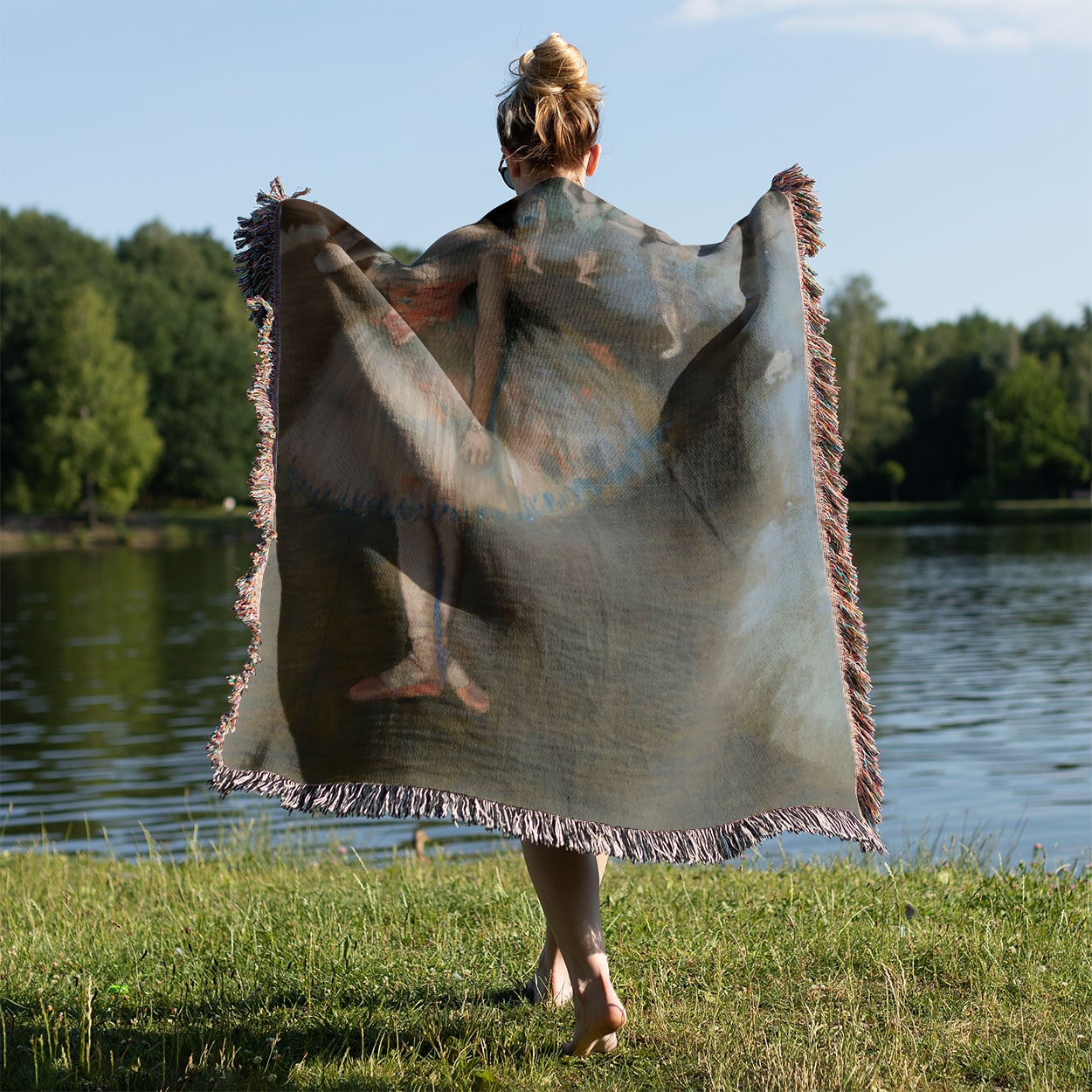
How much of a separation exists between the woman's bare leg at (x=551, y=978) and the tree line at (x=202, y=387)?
159 ft

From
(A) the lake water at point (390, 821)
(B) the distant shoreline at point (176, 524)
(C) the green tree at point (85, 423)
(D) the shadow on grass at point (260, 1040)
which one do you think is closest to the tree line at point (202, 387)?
→ (C) the green tree at point (85, 423)

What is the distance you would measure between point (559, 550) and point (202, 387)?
183ft

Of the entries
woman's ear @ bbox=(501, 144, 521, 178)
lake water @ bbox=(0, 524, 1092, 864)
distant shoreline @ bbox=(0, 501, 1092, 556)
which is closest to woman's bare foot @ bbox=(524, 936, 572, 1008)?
woman's ear @ bbox=(501, 144, 521, 178)

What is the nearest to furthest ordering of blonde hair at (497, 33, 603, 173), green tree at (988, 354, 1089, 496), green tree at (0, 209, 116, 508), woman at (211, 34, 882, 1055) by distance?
woman at (211, 34, 882, 1055)
blonde hair at (497, 33, 603, 173)
green tree at (0, 209, 116, 508)
green tree at (988, 354, 1089, 496)

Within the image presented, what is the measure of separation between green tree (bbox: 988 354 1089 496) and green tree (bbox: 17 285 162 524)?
40.5m

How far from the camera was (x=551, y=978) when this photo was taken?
3209mm

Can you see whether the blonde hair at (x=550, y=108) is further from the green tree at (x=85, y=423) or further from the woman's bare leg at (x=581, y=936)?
the green tree at (x=85, y=423)

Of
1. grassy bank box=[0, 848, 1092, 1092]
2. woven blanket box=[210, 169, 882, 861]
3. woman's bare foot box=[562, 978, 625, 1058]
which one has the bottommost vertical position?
grassy bank box=[0, 848, 1092, 1092]

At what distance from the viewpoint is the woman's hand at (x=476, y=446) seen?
2979mm

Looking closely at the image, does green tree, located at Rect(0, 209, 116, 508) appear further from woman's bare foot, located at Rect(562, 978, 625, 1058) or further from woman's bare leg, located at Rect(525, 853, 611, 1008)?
woman's bare foot, located at Rect(562, 978, 625, 1058)

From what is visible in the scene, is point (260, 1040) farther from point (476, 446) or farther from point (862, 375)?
point (862, 375)

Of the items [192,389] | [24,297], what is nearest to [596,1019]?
[192,389]

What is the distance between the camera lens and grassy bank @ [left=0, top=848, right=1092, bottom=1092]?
2.77 meters

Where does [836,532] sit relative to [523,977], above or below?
above
